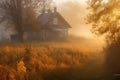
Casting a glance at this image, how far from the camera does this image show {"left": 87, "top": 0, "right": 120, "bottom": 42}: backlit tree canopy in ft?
113

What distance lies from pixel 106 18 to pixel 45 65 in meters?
6.99

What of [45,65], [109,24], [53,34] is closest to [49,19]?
[53,34]

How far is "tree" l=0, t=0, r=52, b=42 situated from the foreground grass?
493 inches

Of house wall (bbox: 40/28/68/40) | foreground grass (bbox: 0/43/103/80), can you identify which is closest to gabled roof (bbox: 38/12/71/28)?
house wall (bbox: 40/28/68/40)

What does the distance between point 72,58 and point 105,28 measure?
21.0ft

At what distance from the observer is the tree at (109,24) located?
33644mm

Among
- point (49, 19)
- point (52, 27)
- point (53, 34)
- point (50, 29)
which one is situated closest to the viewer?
point (53, 34)

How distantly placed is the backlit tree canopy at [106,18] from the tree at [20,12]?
1806 centimetres

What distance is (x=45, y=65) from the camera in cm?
3425

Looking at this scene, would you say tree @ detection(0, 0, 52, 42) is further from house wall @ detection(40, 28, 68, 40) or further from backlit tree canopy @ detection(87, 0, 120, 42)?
backlit tree canopy @ detection(87, 0, 120, 42)

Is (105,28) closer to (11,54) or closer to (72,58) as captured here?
(72,58)

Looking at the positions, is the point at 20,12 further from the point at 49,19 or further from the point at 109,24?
the point at 49,19

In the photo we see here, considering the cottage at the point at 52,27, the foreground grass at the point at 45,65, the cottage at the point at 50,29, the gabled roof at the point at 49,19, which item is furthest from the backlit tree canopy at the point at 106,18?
the gabled roof at the point at 49,19

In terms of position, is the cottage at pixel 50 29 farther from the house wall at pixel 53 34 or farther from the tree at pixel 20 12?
the tree at pixel 20 12
